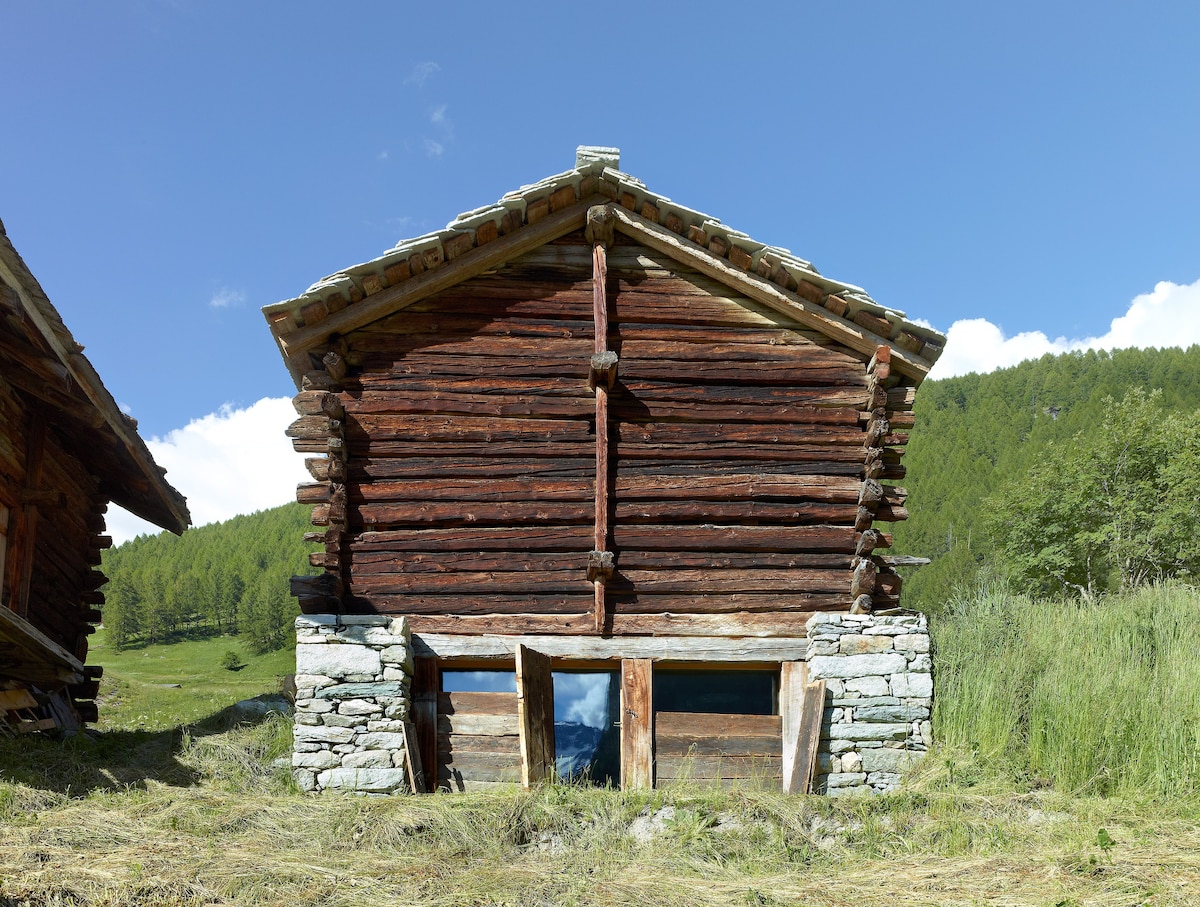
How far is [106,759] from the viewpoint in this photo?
1022cm

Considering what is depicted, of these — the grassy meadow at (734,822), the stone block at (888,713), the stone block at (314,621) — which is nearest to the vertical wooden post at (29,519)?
the grassy meadow at (734,822)

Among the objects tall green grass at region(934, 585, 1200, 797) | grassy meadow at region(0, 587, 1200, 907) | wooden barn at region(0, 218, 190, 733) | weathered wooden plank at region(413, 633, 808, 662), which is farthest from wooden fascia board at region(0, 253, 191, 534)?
tall green grass at region(934, 585, 1200, 797)

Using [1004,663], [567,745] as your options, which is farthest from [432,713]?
[1004,663]

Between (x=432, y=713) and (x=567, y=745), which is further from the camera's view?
(x=567, y=745)

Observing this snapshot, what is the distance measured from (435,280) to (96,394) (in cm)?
476

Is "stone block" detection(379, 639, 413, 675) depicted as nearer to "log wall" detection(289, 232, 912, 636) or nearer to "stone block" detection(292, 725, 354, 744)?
"log wall" detection(289, 232, 912, 636)

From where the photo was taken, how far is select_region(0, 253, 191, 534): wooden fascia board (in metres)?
9.07

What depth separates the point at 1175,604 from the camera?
11.5 m

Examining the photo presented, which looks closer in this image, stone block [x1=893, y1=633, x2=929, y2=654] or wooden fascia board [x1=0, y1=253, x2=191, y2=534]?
wooden fascia board [x1=0, y1=253, x2=191, y2=534]

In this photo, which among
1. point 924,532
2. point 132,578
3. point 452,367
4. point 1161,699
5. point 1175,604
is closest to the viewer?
point 1161,699

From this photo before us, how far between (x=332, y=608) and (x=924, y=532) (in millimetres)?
59179

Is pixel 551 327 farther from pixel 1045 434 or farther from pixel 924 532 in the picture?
pixel 1045 434

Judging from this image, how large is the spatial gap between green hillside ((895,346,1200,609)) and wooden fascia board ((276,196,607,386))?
117 feet

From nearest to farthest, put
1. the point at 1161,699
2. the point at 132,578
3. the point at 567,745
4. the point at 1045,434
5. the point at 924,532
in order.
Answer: the point at 1161,699 < the point at 567,745 < the point at 924,532 < the point at 132,578 < the point at 1045,434
